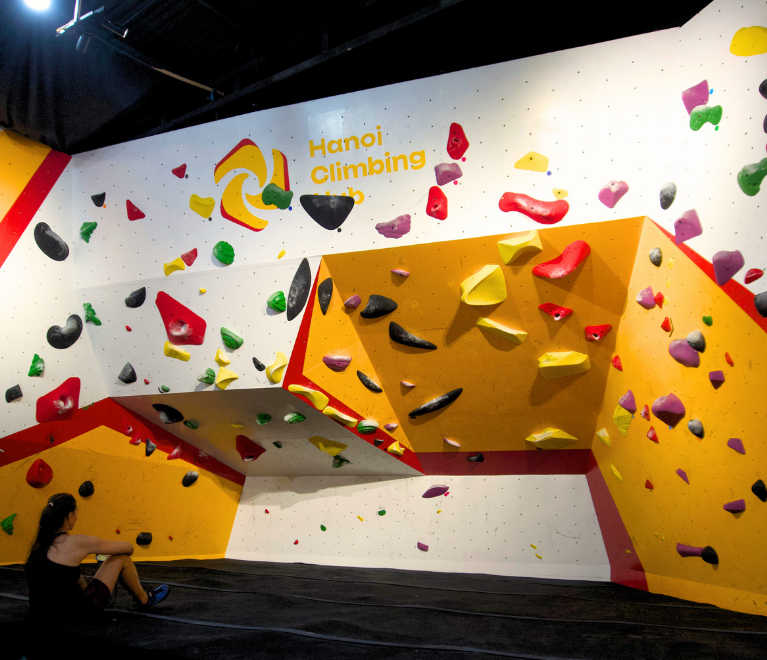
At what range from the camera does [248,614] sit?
1763mm

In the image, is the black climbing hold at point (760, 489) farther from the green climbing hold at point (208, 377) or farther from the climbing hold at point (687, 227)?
the green climbing hold at point (208, 377)

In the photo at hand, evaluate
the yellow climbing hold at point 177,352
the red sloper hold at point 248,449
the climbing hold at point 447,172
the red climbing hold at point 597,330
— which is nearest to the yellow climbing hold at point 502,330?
the red climbing hold at point 597,330

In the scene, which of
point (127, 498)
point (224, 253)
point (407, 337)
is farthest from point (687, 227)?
point (127, 498)

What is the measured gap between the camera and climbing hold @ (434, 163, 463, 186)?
79.7 inches

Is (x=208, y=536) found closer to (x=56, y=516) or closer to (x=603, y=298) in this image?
(x=56, y=516)

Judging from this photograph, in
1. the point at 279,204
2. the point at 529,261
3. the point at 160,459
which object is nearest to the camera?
the point at 529,261

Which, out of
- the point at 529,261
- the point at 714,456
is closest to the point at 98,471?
the point at 529,261

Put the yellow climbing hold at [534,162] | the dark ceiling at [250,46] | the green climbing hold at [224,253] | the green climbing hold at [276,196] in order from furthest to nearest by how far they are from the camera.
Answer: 1. the green climbing hold at [224,253]
2. the green climbing hold at [276,196]
3. the dark ceiling at [250,46]
4. the yellow climbing hold at [534,162]

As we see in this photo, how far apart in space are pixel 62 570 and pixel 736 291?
2278 millimetres

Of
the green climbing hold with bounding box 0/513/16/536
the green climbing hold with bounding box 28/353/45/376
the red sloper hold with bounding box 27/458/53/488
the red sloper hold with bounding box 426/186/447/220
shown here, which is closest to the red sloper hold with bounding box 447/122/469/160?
the red sloper hold with bounding box 426/186/447/220

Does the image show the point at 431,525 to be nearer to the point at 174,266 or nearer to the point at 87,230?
the point at 174,266

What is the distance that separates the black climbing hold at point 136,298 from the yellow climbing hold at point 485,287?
1.60 metres

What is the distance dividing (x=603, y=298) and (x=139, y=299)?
2206mm

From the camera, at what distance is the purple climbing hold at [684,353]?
175cm
